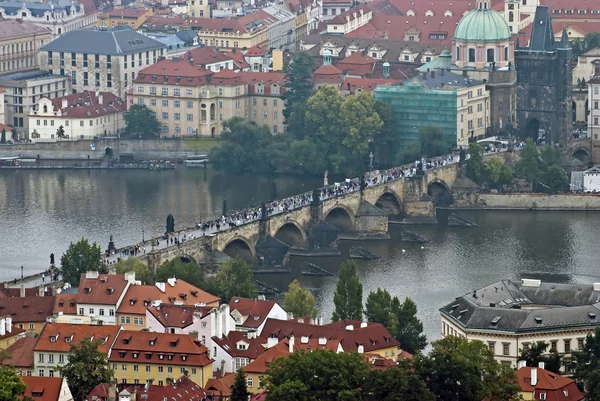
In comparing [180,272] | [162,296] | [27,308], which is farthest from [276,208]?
[27,308]

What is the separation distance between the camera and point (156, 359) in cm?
11244

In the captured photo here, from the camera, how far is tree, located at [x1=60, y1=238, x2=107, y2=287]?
131 m

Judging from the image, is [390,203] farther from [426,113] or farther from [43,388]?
[43,388]

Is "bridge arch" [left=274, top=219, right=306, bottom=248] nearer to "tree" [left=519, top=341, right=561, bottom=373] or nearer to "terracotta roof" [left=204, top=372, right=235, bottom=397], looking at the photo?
"tree" [left=519, top=341, right=561, bottom=373]

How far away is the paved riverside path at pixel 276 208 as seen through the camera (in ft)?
463

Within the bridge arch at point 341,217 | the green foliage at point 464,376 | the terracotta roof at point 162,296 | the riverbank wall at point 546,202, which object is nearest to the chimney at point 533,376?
the green foliage at point 464,376

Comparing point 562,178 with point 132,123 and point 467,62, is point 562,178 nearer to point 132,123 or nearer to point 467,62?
point 467,62

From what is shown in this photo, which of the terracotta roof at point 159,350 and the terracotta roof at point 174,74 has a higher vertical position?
the terracotta roof at point 174,74

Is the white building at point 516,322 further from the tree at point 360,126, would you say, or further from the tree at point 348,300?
the tree at point 360,126

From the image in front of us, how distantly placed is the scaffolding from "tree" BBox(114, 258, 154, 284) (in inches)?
1784

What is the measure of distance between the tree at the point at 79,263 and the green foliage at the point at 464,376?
26.8 meters

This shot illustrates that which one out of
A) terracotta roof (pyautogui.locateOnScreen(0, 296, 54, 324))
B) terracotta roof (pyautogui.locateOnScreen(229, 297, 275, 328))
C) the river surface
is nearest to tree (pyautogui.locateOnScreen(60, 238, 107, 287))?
terracotta roof (pyautogui.locateOnScreen(0, 296, 54, 324))

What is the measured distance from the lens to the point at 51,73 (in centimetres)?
19500

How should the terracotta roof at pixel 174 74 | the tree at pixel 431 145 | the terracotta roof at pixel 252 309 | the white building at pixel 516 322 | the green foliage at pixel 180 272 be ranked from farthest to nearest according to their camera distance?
the terracotta roof at pixel 174 74 → the tree at pixel 431 145 → the green foliage at pixel 180 272 → the terracotta roof at pixel 252 309 → the white building at pixel 516 322
